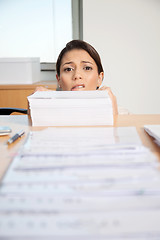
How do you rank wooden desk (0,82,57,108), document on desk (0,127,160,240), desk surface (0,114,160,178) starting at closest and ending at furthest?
document on desk (0,127,160,240)
desk surface (0,114,160,178)
wooden desk (0,82,57,108)

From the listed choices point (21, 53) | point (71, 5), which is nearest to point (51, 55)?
point (21, 53)

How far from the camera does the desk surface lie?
19.4 inches

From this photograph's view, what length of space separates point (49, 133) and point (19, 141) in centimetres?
8

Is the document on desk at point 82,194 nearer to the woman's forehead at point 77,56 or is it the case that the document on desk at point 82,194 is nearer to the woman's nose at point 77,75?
the woman's nose at point 77,75

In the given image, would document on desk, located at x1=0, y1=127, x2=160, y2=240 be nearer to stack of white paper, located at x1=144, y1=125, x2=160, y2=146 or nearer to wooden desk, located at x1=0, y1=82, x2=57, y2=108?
stack of white paper, located at x1=144, y1=125, x2=160, y2=146

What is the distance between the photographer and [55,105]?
731 millimetres

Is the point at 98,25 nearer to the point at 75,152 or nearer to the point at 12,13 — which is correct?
the point at 12,13

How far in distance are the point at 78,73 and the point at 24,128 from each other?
1.64ft

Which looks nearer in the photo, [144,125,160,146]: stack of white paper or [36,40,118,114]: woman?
[144,125,160,146]: stack of white paper

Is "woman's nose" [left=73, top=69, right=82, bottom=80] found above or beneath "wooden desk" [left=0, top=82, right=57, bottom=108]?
above

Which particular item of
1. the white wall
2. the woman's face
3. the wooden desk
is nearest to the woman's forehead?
the woman's face

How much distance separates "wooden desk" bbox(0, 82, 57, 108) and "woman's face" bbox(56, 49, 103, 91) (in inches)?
34.5

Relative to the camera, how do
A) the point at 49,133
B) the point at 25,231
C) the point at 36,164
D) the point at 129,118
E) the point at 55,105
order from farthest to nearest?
the point at 129,118 < the point at 55,105 < the point at 49,133 < the point at 36,164 < the point at 25,231

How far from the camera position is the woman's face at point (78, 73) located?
1.14 m
